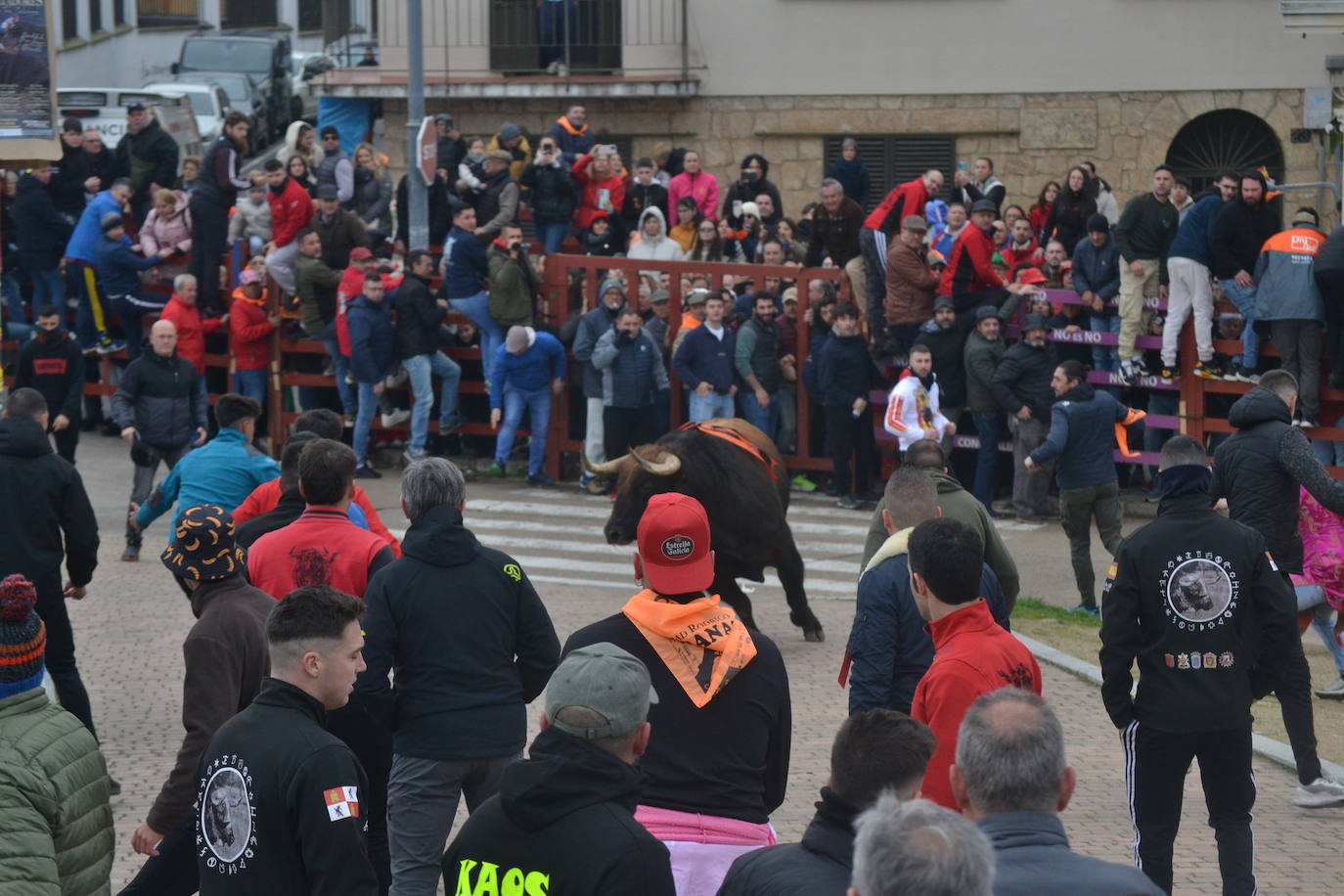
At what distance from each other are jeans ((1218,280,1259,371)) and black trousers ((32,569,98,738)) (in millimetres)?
10239

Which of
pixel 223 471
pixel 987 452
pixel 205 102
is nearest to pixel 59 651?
pixel 223 471

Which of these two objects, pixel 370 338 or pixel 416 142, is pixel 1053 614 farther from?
pixel 416 142

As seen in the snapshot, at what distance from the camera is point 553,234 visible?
784 inches

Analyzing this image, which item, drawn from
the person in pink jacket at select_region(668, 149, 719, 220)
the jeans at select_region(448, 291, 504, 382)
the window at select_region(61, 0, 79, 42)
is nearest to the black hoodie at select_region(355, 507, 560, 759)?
the jeans at select_region(448, 291, 504, 382)

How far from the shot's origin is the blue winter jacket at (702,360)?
55.7ft

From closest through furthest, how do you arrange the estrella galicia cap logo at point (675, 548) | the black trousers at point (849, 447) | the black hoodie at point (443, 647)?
the estrella galicia cap logo at point (675, 548) < the black hoodie at point (443, 647) < the black trousers at point (849, 447)

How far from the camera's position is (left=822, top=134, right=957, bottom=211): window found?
24.4m

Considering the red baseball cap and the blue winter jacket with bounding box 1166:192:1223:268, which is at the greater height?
the blue winter jacket with bounding box 1166:192:1223:268

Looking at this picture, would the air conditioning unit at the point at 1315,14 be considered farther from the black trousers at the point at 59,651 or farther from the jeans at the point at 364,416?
the black trousers at the point at 59,651

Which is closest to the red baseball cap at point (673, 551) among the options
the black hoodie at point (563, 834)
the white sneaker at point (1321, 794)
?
the black hoodie at point (563, 834)

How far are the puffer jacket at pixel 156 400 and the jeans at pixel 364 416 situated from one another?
3.05 meters

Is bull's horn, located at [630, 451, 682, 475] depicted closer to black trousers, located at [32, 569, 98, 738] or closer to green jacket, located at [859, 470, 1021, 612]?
green jacket, located at [859, 470, 1021, 612]

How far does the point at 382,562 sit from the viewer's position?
266 inches

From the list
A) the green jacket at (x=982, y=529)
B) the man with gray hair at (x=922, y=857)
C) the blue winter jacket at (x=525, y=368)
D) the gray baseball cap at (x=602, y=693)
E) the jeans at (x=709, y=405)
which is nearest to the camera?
the man with gray hair at (x=922, y=857)
